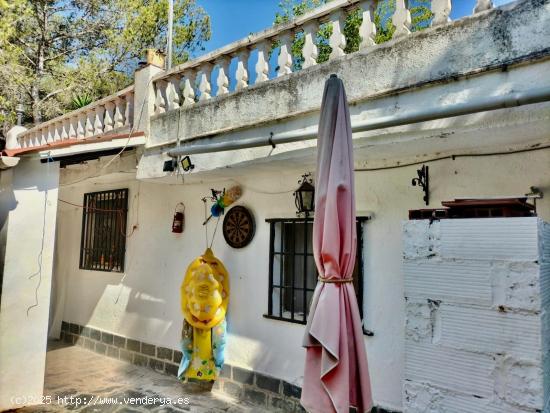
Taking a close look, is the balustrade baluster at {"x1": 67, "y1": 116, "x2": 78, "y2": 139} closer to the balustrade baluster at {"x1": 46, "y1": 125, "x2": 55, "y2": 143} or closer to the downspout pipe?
the balustrade baluster at {"x1": 46, "y1": 125, "x2": 55, "y2": 143}

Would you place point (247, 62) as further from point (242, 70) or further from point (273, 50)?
point (273, 50)

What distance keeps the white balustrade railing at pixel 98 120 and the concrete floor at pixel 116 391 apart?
4.18 meters

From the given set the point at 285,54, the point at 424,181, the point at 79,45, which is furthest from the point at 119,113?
the point at 79,45

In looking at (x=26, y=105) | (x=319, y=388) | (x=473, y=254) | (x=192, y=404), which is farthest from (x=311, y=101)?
(x=26, y=105)

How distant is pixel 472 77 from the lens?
3.24 meters

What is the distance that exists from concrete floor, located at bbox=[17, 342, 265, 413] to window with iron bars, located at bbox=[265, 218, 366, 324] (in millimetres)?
1498

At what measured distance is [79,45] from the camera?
15500 millimetres

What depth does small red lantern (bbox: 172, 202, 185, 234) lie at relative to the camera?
21.9ft

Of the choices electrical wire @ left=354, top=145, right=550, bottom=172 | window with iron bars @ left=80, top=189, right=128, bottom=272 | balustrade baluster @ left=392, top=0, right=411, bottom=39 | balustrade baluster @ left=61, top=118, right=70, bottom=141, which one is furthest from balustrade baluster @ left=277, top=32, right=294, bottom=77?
balustrade baluster @ left=61, top=118, right=70, bottom=141

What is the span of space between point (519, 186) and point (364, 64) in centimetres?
199

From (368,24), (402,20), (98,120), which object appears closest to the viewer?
(402,20)

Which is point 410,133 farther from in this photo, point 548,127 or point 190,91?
point 190,91

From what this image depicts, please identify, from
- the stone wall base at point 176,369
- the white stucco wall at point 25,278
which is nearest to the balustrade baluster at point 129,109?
the white stucco wall at point 25,278

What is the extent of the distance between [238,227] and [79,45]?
46.5 feet
